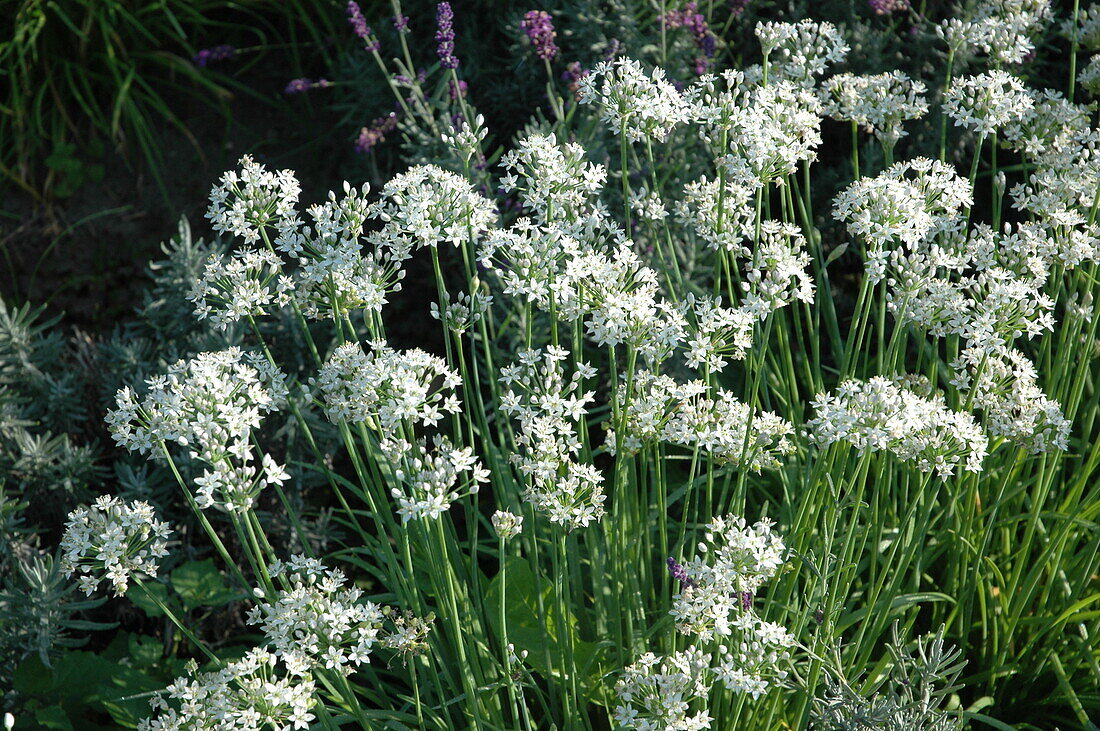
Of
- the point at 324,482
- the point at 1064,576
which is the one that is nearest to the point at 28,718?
the point at 324,482

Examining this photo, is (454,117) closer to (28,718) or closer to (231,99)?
(231,99)

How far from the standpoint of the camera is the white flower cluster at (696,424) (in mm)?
2039

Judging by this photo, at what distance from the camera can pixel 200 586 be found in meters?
2.95

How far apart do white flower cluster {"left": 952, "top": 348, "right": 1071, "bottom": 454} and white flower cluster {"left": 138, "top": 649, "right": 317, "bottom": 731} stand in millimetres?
1460

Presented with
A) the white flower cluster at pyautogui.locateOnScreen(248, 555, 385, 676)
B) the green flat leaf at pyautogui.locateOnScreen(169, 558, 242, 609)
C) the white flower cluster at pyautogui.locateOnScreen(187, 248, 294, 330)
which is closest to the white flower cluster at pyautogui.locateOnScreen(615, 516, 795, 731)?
the white flower cluster at pyautogui.locateOnScreen(248, 555, 385, 676)

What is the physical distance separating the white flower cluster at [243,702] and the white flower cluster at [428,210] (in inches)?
33.5

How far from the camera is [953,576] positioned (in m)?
2.75

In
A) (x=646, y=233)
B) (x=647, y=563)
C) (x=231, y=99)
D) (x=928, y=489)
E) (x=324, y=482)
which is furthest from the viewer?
(x=231, y=99)

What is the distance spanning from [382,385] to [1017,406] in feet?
4.44

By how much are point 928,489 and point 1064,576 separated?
415mm

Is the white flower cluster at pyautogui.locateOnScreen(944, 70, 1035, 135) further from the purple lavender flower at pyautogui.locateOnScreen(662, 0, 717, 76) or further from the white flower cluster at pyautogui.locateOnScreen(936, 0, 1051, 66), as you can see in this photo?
the purple lavender flower at pyautogui.locateOnScreen(662, 0, 717, 76)

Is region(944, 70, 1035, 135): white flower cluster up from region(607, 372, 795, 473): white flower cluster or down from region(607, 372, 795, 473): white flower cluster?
up

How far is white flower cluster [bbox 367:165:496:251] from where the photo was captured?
6.70 feet

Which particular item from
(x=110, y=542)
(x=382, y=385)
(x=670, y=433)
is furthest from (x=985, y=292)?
(x=110, y=542)
